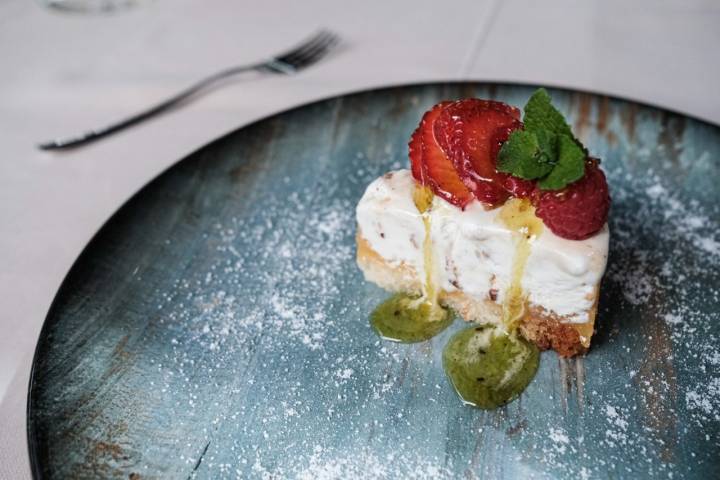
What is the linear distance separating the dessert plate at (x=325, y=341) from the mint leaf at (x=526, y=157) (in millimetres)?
456

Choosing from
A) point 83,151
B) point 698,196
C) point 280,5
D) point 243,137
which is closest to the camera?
point 698,196

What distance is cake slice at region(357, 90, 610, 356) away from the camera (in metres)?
A: 1.39

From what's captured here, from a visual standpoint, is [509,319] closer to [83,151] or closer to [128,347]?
[128,347]

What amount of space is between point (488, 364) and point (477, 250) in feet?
0.88

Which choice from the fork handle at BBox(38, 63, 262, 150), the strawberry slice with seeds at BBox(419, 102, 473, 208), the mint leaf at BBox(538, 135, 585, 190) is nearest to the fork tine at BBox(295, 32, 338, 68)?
the fork handle at BBox(38, 63, 262, 150)

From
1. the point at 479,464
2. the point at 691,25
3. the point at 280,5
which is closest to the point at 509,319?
the point at 479,464

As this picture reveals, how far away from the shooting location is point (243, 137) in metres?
2.07

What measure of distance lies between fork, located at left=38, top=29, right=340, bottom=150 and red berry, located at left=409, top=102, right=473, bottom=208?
3.66 ft

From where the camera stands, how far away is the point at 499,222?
4.98ft

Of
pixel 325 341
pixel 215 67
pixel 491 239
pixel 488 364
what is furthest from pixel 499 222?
pixel 215 67

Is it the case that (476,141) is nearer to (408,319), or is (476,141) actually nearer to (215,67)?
(408,319)

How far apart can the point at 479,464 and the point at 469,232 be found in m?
0.51

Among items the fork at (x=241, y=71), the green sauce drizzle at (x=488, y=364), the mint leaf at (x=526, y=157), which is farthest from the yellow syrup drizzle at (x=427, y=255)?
the fork at (x=241, y=71)

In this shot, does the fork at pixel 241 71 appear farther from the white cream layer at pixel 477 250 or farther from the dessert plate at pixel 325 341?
the white cream layer at pixel 477 250
